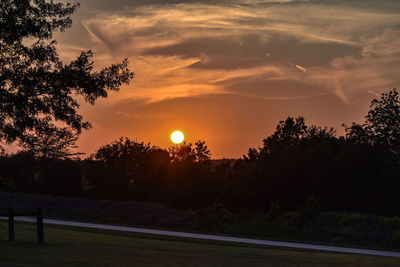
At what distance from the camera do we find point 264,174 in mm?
52594

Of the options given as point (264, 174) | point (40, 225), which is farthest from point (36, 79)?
point (264, 174)

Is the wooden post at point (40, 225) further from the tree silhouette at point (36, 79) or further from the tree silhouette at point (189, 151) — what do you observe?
the tree silhouette at point (189, 151)

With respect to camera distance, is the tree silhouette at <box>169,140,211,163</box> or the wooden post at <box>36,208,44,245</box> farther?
the tree silhouette at <box>169,140,211,163</box>

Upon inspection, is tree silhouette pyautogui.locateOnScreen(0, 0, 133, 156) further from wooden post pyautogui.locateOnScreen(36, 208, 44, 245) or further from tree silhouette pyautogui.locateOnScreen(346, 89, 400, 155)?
tree silhouette pyautogui.locateOnScreen(346, 89, 400, 155)

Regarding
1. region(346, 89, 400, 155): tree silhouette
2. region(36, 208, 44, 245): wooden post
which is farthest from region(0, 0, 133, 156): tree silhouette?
region(346, 89, 400, 155): tree silhouette

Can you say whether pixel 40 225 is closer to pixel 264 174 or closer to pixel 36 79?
pixel 36 79

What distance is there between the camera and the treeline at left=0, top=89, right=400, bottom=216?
1940 inches

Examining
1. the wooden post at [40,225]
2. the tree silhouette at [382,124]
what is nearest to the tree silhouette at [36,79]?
the wooden post at [40,225]

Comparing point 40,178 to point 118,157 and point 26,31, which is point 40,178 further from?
point 26,31

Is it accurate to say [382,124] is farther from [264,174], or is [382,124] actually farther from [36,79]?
[36,79]

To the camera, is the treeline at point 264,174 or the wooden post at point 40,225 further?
the treeline at point 264,174

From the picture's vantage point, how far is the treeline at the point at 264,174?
4928 centimetres

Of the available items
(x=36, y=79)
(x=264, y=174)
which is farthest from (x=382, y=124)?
(x=36, y=79)

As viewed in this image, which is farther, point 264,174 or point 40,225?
point 264,174
